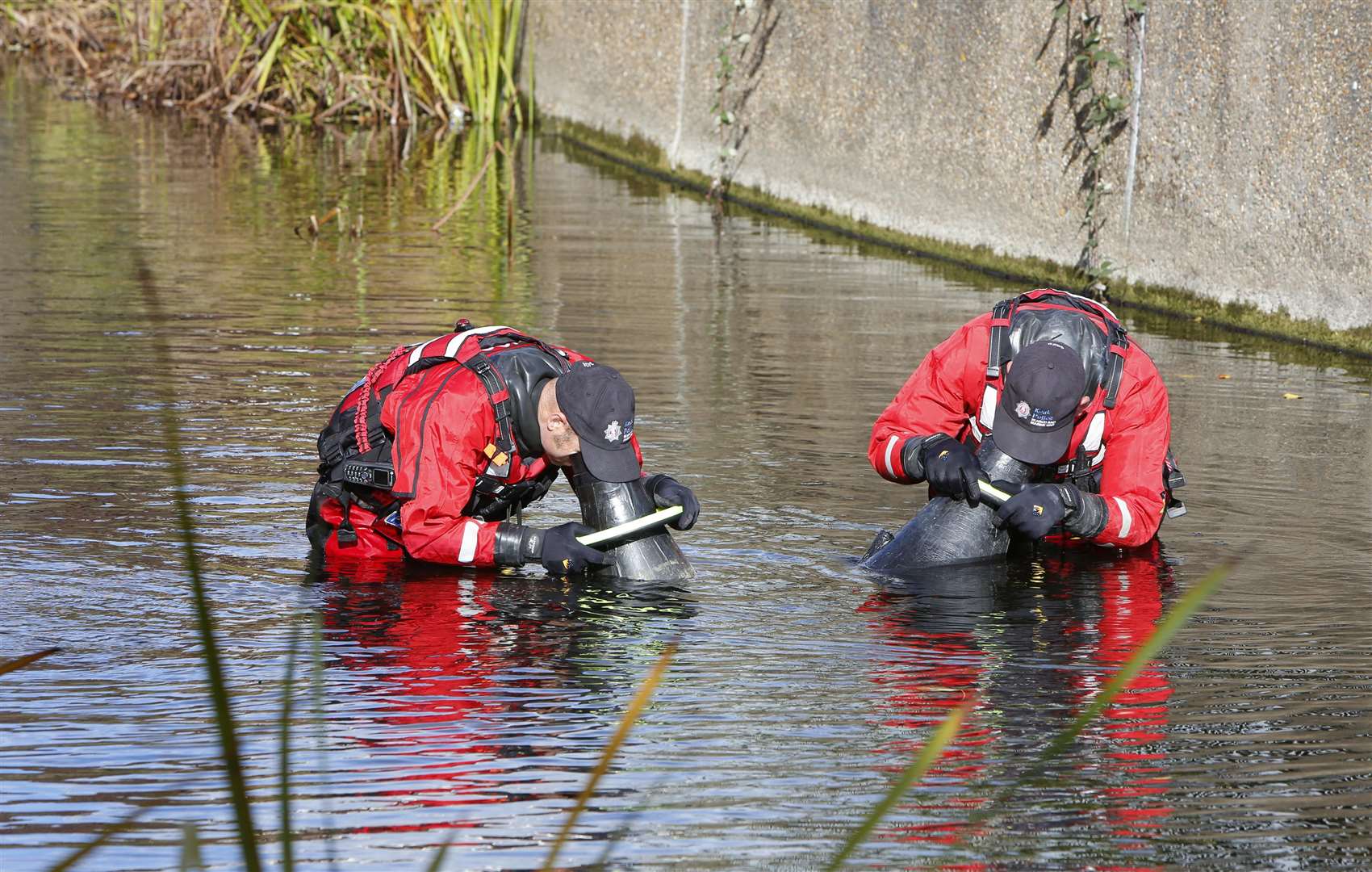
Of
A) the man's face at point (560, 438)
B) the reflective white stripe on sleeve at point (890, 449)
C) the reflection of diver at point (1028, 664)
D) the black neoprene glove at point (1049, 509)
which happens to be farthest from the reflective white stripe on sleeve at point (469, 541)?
the black neoprene glove at point (1049, 509)

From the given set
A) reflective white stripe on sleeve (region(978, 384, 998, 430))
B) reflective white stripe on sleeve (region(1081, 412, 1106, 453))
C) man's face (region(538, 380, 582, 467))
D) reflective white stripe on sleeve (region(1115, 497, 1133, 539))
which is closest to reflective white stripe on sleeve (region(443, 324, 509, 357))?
man's face (region(538, 380, 582, 467))

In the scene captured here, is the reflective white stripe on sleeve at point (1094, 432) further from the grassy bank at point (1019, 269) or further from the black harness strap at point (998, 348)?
the grassy bank at point (1019, 269)

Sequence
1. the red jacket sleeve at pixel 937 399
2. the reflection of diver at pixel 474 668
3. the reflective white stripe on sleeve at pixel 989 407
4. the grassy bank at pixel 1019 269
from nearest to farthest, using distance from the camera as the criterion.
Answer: the reflection of diver at pixel 474 668 → the reflective white stripe on sleeve at pixel 989 407 → the red jacket sleeve at pixel 937 399 → the grassy bank at pixel 1019 269

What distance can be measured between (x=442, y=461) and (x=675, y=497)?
2.16 ft

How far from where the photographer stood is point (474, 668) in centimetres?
463

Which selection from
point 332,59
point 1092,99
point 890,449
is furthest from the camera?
point 332,59

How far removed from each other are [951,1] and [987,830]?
861 centimetres

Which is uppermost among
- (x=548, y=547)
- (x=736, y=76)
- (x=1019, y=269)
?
(x=736, y=76)

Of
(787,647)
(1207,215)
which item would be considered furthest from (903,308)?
(787,647)

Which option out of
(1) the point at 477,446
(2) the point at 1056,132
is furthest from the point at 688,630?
(2) the point at 1056,132

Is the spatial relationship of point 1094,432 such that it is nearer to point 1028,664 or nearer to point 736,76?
point 1028,664

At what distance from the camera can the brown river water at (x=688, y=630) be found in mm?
3564

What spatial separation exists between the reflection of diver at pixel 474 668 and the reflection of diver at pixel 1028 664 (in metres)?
0.68

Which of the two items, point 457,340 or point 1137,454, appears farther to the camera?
point 1137,454
